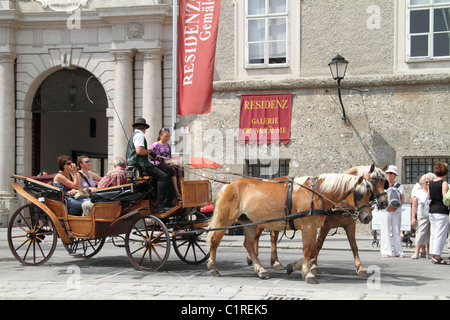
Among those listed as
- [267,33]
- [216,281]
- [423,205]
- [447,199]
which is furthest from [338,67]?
[216,281]

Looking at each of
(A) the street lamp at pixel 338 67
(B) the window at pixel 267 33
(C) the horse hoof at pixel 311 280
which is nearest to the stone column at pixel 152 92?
(B) the window at pixel 267 33

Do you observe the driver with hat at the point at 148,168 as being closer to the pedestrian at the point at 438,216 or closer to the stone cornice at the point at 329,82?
the pedestrian at the point at 438,216

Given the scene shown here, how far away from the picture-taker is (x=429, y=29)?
50.9ft

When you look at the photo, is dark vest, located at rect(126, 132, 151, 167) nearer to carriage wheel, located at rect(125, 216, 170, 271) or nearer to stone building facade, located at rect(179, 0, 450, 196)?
carriage wheel, located at rect(125, 216, 170, 271)

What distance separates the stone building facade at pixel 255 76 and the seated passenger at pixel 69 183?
287 inches

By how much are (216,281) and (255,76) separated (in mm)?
9940

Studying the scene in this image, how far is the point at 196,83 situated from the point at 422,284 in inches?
403

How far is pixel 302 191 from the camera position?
25.9ft

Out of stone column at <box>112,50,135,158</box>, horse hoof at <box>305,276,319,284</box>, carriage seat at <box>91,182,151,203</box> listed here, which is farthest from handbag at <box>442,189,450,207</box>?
stone column at <box>112,50,135,158</box>

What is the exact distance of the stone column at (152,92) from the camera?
1825cm

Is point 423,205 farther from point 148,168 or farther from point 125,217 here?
point 125,217

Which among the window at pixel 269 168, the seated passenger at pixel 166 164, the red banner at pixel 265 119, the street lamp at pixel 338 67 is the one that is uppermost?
the street lamp at pixel 338 67

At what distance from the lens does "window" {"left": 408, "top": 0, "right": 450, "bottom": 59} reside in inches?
607
